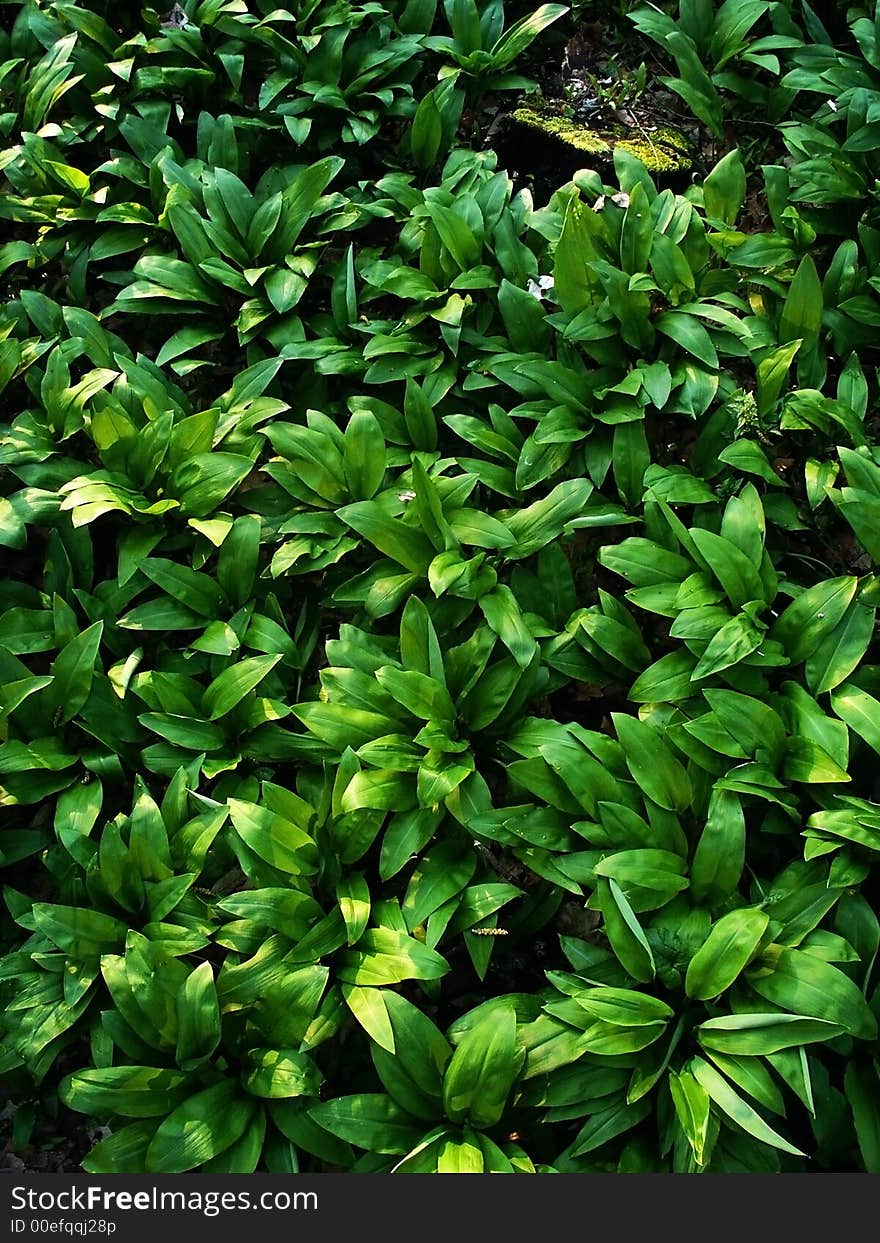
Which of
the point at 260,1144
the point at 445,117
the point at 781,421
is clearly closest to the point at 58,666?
the point at 260,1144

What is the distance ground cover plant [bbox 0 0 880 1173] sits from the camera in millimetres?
2191

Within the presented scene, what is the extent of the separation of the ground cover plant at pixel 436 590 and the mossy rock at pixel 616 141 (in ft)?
0.11

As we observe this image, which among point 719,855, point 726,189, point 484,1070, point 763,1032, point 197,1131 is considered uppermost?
point 726,189

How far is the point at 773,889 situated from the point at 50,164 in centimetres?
330

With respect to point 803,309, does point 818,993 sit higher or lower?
lower

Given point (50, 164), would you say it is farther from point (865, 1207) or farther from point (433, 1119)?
point (865, 1207)

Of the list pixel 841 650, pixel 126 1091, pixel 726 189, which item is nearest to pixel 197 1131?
pixel 126 1091

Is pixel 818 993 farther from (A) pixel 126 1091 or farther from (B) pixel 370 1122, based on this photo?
(A) pixel 126 1091

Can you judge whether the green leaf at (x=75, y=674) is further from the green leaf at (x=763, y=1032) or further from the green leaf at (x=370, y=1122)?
the green leaf at (x=763, y=1032)

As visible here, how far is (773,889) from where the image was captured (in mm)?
2312

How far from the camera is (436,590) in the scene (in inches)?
103

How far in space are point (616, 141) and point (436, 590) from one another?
2.12 m

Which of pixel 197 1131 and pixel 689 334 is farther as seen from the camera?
pixel 689 334

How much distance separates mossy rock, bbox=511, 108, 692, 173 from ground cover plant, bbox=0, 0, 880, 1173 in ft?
0.11
